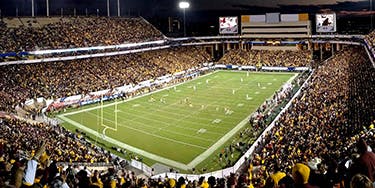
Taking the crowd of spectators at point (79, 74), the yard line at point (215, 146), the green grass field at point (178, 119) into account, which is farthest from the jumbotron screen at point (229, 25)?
the yard line at point (215, 146)

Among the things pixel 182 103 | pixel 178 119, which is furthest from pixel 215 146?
pixel 182 103

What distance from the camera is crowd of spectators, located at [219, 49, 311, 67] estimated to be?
63.7 m

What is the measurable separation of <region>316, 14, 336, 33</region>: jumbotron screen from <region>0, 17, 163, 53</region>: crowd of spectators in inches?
1058

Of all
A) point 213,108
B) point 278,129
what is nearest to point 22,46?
point 213,108

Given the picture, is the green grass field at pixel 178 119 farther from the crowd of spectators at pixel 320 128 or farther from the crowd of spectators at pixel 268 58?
the crowd of spectators at pixel 268 58

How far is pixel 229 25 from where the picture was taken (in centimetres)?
7556

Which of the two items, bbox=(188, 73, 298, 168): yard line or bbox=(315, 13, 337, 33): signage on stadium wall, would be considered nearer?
bbox=(188, 73, 298, 168): yard line

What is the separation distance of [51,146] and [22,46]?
28509mm

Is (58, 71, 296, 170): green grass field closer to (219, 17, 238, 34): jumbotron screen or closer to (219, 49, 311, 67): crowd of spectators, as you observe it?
(219, 49, 311, 67): crowd of spectators

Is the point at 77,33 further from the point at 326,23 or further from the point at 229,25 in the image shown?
the point at 326,23

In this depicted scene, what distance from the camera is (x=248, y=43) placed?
250 feet

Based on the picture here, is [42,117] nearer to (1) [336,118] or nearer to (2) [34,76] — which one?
(2) [34,76]

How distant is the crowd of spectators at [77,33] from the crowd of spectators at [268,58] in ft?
45.2

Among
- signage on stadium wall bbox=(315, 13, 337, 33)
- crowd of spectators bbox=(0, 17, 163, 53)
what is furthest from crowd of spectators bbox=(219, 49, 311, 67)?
crowd of spectators bbox=(0, 17, 163, 53)
